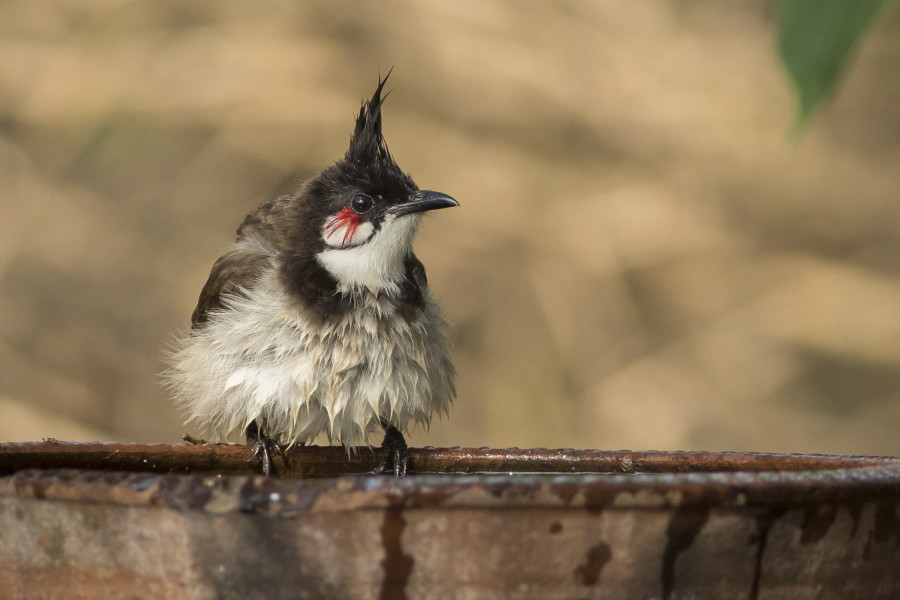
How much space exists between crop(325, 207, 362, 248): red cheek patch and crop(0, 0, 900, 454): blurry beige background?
164 cm

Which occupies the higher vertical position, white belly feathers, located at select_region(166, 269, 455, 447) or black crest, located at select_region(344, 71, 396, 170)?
black crest, located at select_region(344, 71, 396, 170)

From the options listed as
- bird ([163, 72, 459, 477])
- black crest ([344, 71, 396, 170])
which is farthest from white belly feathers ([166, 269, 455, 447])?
black crest ([344, 71, 396, 170])

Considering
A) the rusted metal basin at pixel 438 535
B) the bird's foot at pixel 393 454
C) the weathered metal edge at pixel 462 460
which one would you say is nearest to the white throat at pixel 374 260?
the bird's foot at pixel 393 454

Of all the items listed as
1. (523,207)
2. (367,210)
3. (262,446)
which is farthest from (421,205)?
(523,207)

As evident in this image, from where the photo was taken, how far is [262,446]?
2.07m

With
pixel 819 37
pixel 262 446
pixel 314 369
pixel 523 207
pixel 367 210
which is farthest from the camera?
pixel 523 207

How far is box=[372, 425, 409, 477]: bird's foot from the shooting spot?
1994 millimetres

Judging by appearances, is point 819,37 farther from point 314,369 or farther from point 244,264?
point 244,264

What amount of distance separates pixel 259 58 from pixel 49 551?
3.72 m

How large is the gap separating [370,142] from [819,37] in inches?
84.8

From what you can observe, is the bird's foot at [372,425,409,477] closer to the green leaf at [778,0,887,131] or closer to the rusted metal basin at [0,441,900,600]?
the rusted metal basin at [0,441,900,600]

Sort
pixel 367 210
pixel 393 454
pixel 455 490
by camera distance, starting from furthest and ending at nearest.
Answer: pixel 367 210 → pixel 393 454 → pixel 455 490

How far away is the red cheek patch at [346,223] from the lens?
262 cm

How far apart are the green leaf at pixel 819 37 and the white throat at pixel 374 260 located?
5.99ft
